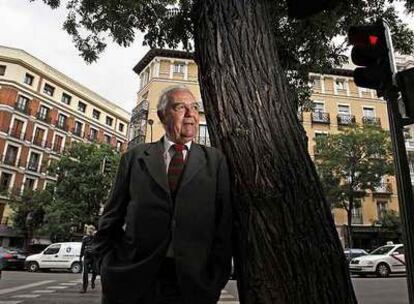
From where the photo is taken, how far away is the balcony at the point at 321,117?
31.5 m

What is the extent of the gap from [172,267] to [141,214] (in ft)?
0.97

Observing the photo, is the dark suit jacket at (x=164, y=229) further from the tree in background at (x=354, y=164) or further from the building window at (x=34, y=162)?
the building window at (x=34, y=162)

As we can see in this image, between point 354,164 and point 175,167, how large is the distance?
24.9 m

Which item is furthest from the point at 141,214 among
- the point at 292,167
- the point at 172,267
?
the point at 292,167

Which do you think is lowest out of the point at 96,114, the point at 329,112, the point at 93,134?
the point at 329,112

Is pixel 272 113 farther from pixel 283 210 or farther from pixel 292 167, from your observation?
pixel 283 210

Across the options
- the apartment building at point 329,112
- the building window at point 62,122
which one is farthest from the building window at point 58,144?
the apartment building at point 329,112

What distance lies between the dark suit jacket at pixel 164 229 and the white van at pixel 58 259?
61.5 ft

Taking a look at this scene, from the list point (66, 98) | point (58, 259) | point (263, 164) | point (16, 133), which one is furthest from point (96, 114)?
point (263, 164)


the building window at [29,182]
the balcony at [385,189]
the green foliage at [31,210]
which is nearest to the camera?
the green foliage at [31,210]

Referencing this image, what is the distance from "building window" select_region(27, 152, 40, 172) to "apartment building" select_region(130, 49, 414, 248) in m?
14.2

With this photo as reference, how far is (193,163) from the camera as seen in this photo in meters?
1.85

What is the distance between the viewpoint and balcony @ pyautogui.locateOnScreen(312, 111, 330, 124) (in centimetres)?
3145

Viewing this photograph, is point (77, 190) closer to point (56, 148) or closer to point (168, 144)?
point (56, 148)
